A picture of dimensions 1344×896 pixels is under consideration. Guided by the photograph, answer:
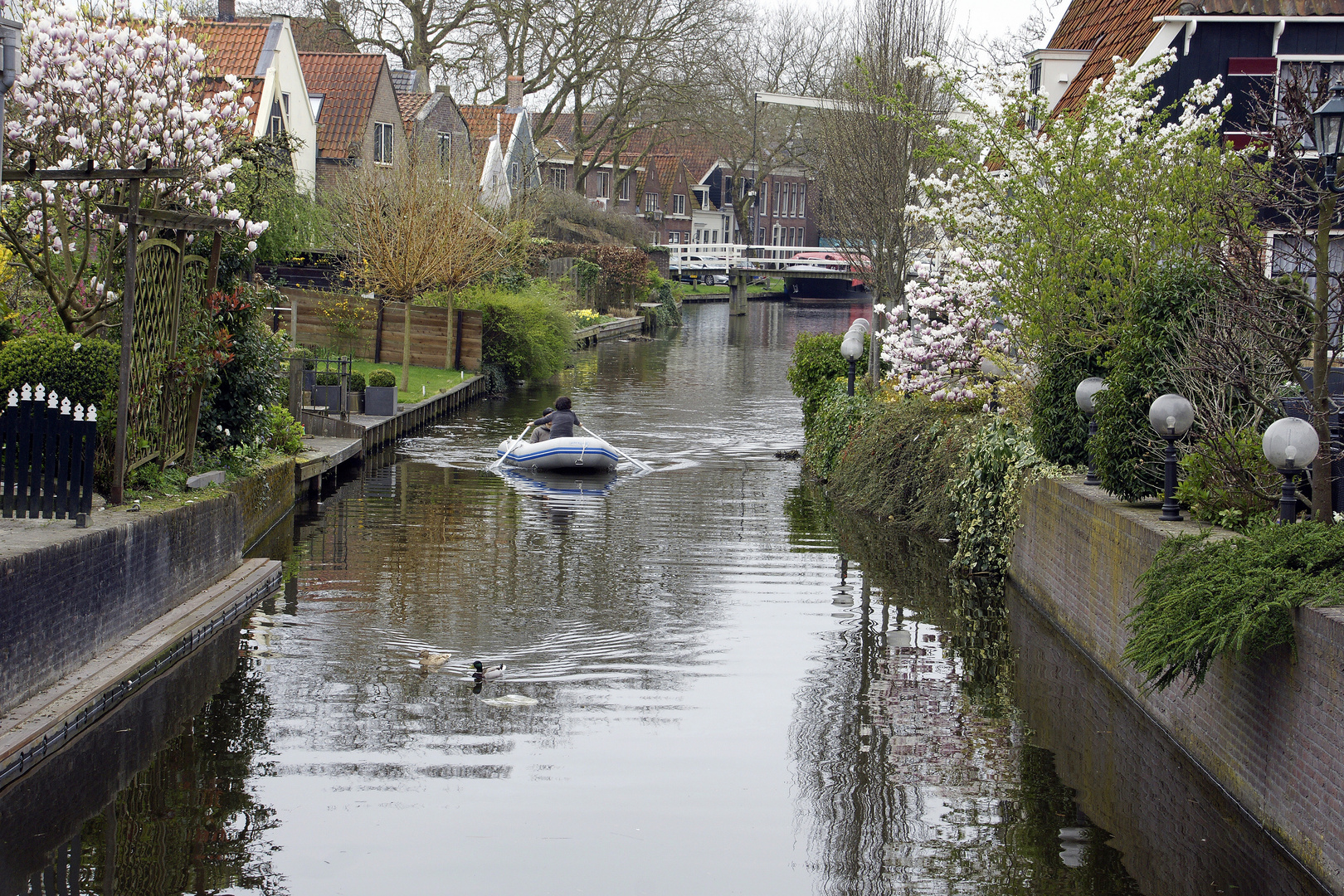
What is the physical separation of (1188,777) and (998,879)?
2246 mm

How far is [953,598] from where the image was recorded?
48.7 feet

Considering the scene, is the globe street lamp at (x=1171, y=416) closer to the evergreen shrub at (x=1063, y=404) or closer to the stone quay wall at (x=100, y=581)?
the evergreen shrub at (x=1063, y=404)

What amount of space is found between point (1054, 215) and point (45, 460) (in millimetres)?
10029

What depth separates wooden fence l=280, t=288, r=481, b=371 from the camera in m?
35.0

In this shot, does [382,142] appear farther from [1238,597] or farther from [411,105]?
[1238,597]

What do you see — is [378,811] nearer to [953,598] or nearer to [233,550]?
[233,550]

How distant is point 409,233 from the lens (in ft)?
106

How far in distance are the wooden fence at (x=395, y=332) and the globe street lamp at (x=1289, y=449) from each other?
28.5 meters

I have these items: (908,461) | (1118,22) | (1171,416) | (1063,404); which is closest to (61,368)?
(1171,416)

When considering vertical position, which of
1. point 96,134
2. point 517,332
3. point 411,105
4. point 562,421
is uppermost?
point 411,105

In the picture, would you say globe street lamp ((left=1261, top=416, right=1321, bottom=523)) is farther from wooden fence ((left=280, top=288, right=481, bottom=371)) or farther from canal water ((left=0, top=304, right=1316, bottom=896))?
wooden fence ((left=280, top=288, right=481, bottom=371))

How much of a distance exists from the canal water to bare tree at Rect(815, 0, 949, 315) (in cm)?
925

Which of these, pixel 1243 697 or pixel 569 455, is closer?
pixel 1243 697

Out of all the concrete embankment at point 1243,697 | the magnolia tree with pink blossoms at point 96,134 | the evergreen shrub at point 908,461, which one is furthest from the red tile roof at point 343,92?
the concrete embankment at point 1243,697
